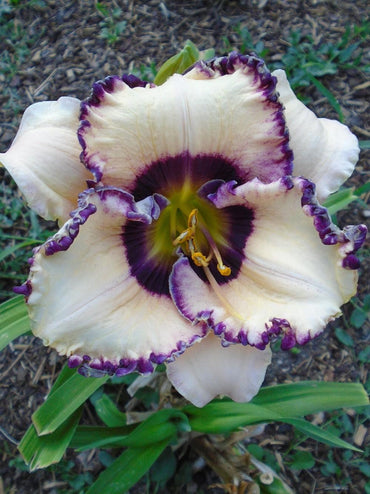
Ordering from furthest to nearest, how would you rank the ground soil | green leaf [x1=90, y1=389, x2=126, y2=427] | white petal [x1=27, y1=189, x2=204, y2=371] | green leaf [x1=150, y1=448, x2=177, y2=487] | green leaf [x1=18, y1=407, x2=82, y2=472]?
the ground soil → green leaf [x1=150, y1=448, x2=177, y2=487] → green leaf [x1=90, y1=389, x2=126, y2=427] → green leaf [x1=18, y1=407, x2=82, y2=472] → white petal [x1=27, y1=189, x2=204, y2=371]

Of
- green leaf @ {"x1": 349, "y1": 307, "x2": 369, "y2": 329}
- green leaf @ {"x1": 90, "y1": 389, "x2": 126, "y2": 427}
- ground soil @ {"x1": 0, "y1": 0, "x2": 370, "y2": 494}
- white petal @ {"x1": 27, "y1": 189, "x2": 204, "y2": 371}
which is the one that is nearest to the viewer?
white petal @ {"x1": 27, "y1": 189, "x2": 204, "y2": 371}

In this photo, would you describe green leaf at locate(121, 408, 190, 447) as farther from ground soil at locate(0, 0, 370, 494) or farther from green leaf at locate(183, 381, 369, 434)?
ground soil at locate(0, 0, 370, 494)

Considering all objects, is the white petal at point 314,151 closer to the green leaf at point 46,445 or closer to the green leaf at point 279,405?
the green leaf at point 279,405

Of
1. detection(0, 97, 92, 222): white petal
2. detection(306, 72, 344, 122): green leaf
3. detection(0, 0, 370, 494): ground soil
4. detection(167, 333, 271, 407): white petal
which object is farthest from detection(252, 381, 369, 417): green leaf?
detection(306, 72, 344, 122): green leaf

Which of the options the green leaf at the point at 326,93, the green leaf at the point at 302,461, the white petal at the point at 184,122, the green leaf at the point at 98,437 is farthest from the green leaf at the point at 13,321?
the green leaf at the point at 326,93

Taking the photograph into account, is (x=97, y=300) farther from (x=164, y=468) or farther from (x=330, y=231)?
(x=164, y=468)

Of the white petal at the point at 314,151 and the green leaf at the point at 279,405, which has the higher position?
the white petal at the point at 314,151

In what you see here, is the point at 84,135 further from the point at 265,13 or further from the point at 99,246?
the point at 265,13

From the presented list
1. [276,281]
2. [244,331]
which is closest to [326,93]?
[276,281]
